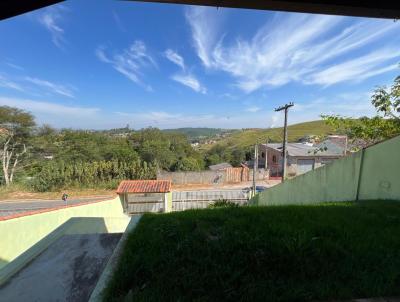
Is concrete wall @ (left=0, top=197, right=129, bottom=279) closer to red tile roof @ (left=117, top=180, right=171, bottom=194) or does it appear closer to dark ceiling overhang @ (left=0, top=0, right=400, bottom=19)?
dark ceiling overhang @ (left=0, top=0, right=400, bottom=19)

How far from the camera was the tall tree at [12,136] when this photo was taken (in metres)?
24.9

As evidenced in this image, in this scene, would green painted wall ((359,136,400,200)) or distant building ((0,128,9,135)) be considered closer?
green painted wall ((359,136,400,200))

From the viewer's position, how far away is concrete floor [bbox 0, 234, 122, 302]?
7.16 ft

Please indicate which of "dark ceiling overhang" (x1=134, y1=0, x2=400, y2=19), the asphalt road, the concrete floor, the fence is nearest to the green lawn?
the concrete floor

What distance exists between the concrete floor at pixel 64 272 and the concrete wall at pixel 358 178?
4.48 meters

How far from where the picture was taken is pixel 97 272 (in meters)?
2.47

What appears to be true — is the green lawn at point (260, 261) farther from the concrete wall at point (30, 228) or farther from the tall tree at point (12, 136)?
the tall tree at point (12, 136)

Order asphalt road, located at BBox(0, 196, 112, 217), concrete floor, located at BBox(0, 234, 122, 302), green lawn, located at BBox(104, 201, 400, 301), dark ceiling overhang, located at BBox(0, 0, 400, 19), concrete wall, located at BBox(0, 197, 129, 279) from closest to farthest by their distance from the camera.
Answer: green lawn, located at BBox(104, 201, 400, 301) < dark ceiling overhang, located at BBox(0, 0, 400, 19) < concrete floor, located at BBox(0, 234, 122, 302) < concrete wall, located at BBox(0, 197, 129, 279) < asphalt road, located at BBox(0, 196, 112, 217)

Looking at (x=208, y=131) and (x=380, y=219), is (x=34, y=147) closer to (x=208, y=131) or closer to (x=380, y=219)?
(x=380, y=219)

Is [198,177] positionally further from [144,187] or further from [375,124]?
[375,124]

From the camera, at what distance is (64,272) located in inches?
99.3

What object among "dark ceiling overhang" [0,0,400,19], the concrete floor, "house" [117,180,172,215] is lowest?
"house" [117,180,172,215]

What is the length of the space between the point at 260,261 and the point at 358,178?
13.4 ft

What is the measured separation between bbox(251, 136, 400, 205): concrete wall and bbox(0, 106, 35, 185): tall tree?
28271 mm
